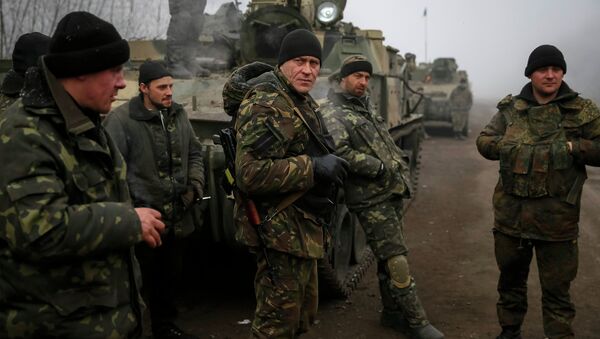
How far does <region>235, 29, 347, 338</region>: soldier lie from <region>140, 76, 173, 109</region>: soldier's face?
1080mm

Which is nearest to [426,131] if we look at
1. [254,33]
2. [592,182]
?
[592,182]

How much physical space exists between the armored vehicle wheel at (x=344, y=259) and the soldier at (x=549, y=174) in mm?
1543

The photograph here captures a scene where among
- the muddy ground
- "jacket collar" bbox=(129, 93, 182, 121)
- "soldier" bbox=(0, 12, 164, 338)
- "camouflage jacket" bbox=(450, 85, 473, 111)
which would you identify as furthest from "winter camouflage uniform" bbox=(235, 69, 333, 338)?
"camouflage jacket" bbox=(450, 85, 473, 111)

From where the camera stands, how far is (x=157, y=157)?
390 centimetres

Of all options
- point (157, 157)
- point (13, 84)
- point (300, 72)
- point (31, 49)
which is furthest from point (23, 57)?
point (300, 72)

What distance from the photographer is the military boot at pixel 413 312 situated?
417 cm

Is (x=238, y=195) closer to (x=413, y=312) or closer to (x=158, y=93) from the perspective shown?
(x=158, y=93)

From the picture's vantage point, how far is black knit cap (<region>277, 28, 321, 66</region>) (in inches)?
120

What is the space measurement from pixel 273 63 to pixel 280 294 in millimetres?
4154

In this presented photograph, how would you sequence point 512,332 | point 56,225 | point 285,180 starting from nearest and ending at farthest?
1. point 56,225
2. point 285,180
3. point 512,332

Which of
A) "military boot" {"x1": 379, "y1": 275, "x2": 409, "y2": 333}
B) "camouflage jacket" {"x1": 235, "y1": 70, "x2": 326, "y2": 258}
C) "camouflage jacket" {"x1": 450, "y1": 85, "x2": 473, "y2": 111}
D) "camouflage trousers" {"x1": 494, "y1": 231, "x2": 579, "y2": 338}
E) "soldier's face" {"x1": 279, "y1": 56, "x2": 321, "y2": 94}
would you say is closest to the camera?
"camouflage jacket" {"x1": 235, "y1": 70, "x2": 326, "y2": 258}

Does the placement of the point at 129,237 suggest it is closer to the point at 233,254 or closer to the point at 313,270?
the point at 313,270

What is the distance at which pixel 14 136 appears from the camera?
6.16ft

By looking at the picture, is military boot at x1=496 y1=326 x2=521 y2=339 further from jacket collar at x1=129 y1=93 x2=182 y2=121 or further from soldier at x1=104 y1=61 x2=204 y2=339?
jacket collar at x1=129 y1=93 x2=182 y2=121
